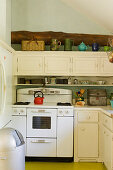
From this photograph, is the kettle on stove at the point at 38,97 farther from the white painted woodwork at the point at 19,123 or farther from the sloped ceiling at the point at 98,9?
the sloped ceiling at the point at 98,9

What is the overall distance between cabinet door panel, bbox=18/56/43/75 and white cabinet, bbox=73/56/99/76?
72 centimetres

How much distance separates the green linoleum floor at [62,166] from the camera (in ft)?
11.5

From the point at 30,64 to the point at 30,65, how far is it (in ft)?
0.07

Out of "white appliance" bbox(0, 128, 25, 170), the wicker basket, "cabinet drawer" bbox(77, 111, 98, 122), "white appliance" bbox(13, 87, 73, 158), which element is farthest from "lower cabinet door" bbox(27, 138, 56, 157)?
the wicker basket

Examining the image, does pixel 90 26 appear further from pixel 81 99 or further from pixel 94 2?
pixel 81 99

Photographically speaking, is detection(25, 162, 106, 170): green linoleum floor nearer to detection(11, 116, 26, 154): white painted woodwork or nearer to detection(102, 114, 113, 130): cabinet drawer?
detection(11, 116, 26, 154): white painted woodwork

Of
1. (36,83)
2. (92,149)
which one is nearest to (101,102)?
(92,149)

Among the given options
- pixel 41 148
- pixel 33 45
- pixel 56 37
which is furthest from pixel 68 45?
pixel 41 148

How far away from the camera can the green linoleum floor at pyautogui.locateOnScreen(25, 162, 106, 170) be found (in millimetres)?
3514

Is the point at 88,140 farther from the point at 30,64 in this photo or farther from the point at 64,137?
the point at 30,64

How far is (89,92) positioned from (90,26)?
1494mm

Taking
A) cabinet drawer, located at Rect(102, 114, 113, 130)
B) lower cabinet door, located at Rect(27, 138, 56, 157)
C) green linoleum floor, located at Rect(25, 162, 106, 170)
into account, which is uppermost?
cabinet drawer, located at Rect(102, 114, 113, 130)

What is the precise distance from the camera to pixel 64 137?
3766 millimetres

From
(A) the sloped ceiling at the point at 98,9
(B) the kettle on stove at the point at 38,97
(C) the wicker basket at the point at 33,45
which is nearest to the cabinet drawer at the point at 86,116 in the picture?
(B) the kettle on stove at the point at 38,97
